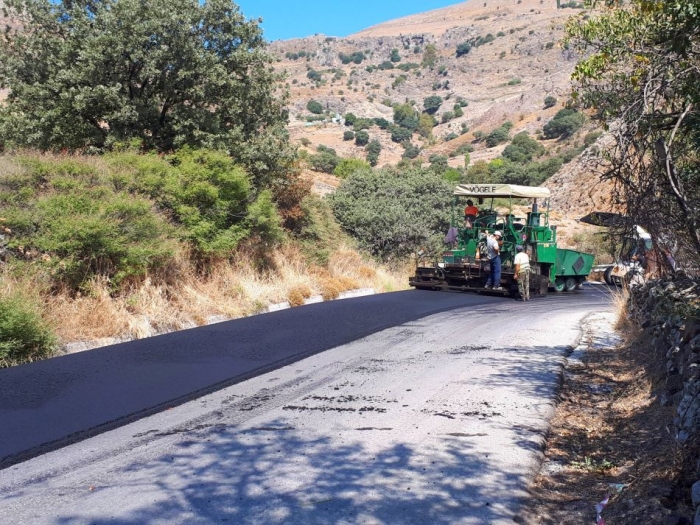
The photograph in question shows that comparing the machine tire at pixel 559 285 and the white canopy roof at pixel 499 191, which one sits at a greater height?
the white canopy roof at pixel 499 191

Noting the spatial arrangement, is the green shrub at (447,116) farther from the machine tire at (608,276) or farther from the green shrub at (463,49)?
the machine tire at (608,276)

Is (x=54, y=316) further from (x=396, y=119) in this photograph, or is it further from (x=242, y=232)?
(x=396, y=119)

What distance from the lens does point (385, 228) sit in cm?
2514

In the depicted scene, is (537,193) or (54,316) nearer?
(54,316)

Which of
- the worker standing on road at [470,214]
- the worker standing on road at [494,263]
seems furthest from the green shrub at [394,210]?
the worker standing on road at [494,263]

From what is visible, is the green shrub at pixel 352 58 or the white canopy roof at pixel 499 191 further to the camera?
the green shrub at pixel 352 58

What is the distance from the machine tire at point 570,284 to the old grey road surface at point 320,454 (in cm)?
1342

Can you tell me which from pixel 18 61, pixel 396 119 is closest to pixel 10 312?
pixel 18 61

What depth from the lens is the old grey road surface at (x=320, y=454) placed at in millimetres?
4434

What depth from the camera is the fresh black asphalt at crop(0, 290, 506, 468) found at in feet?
20.5

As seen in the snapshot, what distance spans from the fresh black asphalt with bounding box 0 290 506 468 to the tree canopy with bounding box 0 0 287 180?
6681mm

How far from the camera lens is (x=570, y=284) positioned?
21969 mm

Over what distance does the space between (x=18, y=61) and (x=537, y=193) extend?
1369 centimetres

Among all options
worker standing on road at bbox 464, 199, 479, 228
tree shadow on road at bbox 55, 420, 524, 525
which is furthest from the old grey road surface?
worker standing on road at bbox 464, 199, 479, 228
